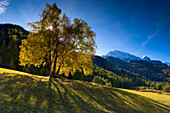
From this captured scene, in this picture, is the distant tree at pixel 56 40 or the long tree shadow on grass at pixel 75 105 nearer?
the long tree shadow on grass at pixel 75 105

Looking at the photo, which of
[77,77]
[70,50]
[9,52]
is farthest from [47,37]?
[77,77]

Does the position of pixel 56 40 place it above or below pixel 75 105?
above

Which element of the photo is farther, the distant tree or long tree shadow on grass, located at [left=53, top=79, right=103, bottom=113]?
the distant tree

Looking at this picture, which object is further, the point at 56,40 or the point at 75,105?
the point at 56,40

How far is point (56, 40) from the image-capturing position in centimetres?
2061

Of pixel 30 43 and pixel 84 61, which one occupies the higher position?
pixel 30 43

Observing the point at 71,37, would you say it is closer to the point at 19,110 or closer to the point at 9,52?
the point at 19,110

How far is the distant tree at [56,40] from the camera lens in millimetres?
19391

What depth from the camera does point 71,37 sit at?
20.1 meters

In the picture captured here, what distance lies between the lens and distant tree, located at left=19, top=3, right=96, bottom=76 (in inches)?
763

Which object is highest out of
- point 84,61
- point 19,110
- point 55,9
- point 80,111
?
point 55,9

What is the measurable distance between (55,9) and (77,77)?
91.5 meters

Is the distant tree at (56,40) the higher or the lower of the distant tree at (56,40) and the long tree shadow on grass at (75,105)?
the higher

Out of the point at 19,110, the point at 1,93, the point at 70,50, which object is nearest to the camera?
the point at 19,110
